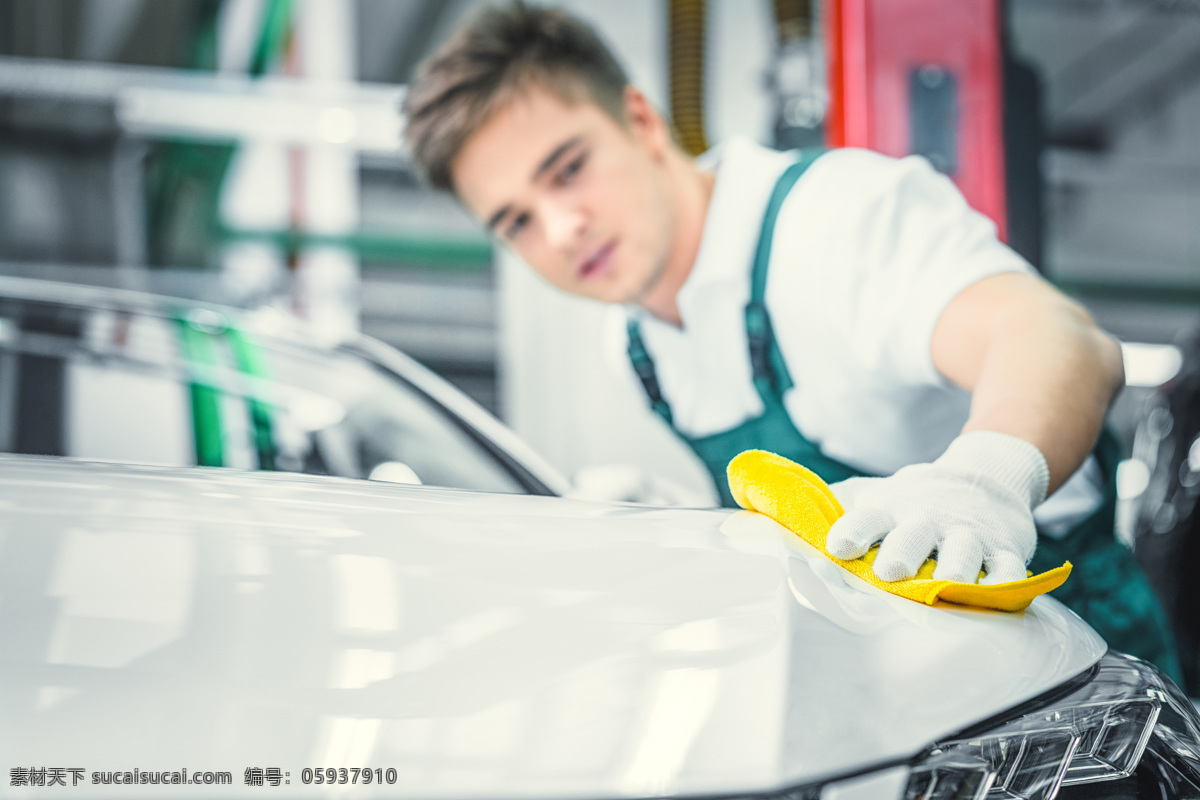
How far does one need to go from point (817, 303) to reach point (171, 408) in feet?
3.51

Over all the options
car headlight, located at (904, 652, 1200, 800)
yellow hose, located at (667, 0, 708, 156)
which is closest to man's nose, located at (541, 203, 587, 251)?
car headlight, located at (904, 652, 1200, 800)

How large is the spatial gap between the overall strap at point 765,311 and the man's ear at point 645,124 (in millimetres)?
306

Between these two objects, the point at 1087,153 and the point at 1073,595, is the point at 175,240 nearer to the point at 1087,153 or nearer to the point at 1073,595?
the point at 1073,595

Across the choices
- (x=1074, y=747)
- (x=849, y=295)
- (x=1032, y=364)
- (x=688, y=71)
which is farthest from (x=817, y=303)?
(x=688, y=71)

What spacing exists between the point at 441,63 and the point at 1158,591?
162 centimetres

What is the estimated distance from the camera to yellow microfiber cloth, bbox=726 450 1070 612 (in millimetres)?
582

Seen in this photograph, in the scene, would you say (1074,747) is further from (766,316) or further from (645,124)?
(645,124)

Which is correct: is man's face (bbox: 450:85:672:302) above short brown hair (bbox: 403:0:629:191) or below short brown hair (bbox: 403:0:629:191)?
below

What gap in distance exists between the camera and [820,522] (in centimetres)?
65

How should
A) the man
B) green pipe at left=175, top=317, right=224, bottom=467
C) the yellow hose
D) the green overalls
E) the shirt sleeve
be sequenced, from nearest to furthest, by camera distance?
the man, the shirt sleeve, the green overalls, green pipe at left=175, top=317, right=224, bottom=467, the yellow hose

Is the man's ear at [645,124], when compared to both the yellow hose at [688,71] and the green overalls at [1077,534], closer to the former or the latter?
the green overalls at [1077,534]

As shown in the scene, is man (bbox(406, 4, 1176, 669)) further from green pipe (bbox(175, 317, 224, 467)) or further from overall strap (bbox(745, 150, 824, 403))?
green pipe (bbox(175, 317, 224, 467))

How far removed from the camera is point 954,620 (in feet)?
1.84

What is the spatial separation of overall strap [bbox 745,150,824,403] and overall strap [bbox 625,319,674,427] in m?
0.30
